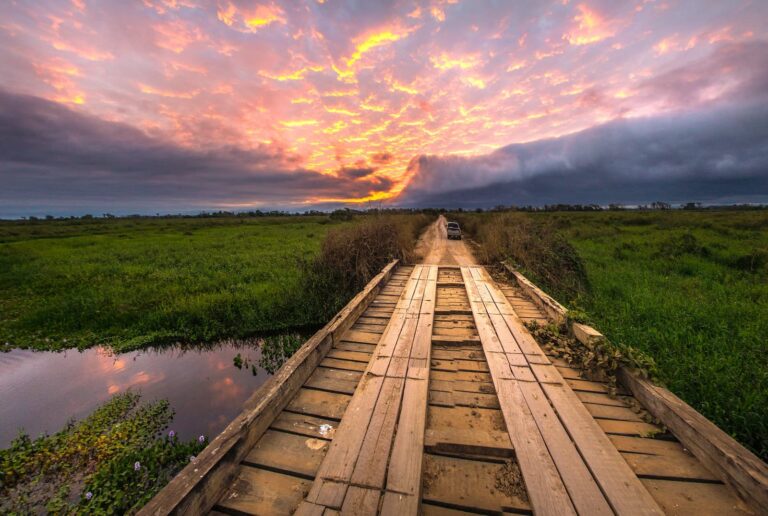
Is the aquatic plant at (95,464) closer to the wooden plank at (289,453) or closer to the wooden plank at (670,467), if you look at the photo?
the wooden plank at (289,453)

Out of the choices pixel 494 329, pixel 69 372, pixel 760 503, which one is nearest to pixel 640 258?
pixel 494 329

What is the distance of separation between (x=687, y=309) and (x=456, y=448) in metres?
7.90

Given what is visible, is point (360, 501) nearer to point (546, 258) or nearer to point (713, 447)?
point (713, 447)

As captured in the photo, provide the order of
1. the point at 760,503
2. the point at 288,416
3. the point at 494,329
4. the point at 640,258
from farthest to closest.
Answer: the point at 640,258 < the point at 494,329 < the point at 288,416 < the point at 760,503

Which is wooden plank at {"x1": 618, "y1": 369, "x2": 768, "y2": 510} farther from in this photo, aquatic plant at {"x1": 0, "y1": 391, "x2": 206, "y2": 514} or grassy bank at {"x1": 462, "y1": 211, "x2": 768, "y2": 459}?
aquatic plant at {"x1": 0, "y1": 391, "x2": 206, "y2": 514}

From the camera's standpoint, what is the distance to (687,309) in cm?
682

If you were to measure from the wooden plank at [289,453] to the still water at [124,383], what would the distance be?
3092mm

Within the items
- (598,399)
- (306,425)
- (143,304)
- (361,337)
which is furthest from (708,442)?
(143,304)

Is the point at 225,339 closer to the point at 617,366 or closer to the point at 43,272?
the point at 617,366

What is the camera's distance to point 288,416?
2.78 meters

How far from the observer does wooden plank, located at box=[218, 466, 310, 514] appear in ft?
6.27

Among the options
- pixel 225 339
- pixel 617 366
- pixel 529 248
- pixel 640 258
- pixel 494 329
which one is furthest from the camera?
pixel 640 258

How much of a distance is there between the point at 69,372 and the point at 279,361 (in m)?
4.46

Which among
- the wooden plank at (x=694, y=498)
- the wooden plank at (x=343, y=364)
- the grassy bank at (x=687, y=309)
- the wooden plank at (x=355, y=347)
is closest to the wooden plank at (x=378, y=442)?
the wooden plank at (x=343, y=364)
